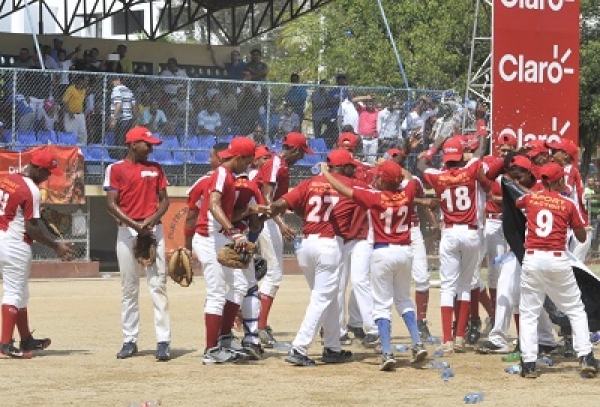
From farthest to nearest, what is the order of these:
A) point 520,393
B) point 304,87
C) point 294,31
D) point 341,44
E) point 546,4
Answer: point 294,31 → point 341,44 → point 304,87 → point 546,4 → point 520,393

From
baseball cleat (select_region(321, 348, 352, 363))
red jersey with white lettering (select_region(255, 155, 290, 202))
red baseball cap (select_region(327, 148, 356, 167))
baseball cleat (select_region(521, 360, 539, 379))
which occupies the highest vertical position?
red baseball cap (select_region(327, 148, 356, 167))

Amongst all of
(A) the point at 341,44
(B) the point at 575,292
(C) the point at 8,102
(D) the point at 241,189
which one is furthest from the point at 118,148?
(A) the point at 341,44

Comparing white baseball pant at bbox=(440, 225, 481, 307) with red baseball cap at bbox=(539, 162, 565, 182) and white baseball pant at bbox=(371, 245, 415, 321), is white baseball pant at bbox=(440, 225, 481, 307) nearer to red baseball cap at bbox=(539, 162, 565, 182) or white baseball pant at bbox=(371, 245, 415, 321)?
white baseball pant at bbox=(371, 245, 415, 321)

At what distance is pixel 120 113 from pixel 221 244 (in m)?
12.6

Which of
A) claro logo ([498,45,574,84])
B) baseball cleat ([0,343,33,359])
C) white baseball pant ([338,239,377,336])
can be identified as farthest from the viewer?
claro logo ([498,45,574,84])

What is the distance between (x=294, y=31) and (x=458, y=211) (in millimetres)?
43580

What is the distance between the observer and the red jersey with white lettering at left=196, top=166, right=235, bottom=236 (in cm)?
1248

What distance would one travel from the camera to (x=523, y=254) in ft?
43.1

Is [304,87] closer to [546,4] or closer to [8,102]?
[8,102]

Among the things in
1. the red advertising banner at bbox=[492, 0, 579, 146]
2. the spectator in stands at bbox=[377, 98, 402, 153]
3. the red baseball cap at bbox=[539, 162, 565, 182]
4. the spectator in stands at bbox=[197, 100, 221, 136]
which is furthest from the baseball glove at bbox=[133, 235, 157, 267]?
the spectator in stands at bbox=[377, 98, 402, 153]

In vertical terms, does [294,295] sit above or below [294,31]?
below

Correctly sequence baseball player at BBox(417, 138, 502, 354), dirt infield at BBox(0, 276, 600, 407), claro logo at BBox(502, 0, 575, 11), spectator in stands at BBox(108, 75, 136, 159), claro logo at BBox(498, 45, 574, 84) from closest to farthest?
1. dirt infield at BBox(0, 276, 600, 407)
2. baseball player at BBox(417, 138, 502, 354)
3. claro logo at BBox(498, 45, 574, 84)
4. claro logo at BBox(502, 0, 575, 11)
5. spectator in stands at BBox(108, 75, 136, 159)

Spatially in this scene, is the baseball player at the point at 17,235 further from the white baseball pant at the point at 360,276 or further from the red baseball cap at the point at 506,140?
the red baseball cap at the point at 506,140

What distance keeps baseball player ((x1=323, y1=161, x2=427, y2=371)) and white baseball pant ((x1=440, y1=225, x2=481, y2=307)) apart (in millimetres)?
1231
